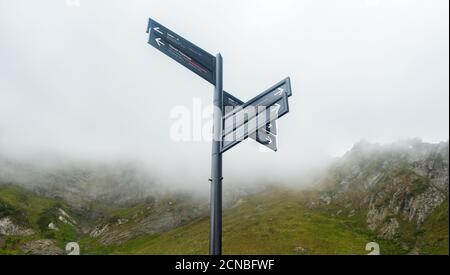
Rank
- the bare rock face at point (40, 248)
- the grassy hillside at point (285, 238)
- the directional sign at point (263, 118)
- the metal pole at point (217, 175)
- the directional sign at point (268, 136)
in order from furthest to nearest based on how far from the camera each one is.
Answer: the bare rock face at point (40, 248) < the grassy hillside at point (285, 238) < the directional sign at point (268, 136) < the directional sign at point (263, 118) < the metal pole at point (217, 175)

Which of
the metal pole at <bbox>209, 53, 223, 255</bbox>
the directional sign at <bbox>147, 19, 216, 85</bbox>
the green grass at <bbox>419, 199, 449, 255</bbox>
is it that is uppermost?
the green grass at <bbox>419, 199, 449, 255</bbox>

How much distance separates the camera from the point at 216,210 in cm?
853

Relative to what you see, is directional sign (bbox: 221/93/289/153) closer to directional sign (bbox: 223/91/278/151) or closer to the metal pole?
the metal pole

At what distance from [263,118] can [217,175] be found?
1431mm

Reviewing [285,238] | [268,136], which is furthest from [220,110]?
[285,238]

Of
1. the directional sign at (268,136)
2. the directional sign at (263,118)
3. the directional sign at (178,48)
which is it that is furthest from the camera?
the directional sign at (178,48)

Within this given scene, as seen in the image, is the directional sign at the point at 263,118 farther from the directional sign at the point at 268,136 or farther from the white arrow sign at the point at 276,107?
the directional sign at the point at 268,136

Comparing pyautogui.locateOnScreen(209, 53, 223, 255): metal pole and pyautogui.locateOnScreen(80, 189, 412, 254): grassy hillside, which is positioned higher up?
pyautogui.locateOnScreen(80, 189, 412, 254): grassy hillside

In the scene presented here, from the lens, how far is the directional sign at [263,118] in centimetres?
854

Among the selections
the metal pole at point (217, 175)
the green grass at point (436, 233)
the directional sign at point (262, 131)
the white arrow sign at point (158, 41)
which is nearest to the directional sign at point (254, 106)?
the metal pole at point (217, 175)

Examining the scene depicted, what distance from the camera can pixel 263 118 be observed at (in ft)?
28.4

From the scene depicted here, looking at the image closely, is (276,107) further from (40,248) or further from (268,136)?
(40,248)

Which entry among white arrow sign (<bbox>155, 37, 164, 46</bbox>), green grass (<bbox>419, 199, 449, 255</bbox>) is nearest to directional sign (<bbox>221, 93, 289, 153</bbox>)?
white arrow sign (<bbox>155, 37, 164, 46</bbox>)

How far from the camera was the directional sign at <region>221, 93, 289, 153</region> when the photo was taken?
8.54 metres
